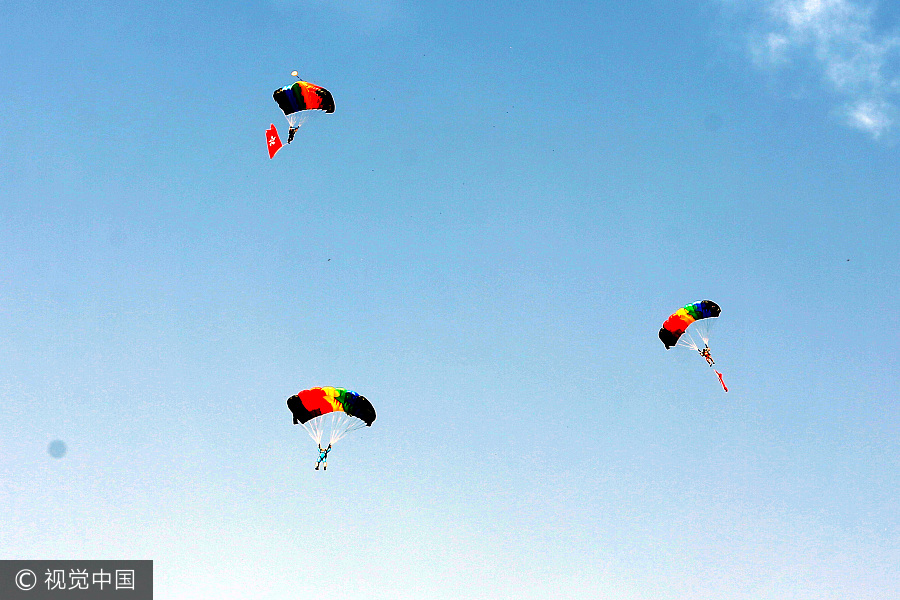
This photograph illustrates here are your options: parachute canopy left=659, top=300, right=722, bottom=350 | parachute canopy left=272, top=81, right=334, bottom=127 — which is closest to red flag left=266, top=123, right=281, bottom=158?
parachute canopy left=272, top=81, right=334, bottom=127

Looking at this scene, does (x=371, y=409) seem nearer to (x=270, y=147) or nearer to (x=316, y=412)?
(x=316, y=412)

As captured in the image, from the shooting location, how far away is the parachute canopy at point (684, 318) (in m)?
39.9

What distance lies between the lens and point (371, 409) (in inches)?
1335

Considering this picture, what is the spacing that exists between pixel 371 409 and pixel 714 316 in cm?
2002

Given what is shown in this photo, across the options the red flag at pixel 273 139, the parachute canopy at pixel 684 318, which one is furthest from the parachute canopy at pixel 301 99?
the parachute canopy at pixel 684 318

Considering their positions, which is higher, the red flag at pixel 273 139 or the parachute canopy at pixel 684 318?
the red flag at pixel 273 139

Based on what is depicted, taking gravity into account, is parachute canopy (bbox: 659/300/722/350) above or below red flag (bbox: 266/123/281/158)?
below

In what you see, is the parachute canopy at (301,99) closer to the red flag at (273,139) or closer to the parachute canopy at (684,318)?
the red flag at (273,139)

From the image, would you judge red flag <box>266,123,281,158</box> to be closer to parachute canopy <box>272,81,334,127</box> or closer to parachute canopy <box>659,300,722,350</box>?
parachute canopy <box>272,81,334,127</box>

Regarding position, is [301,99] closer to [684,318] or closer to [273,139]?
[273,139]

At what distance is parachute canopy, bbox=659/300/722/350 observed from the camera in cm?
3988

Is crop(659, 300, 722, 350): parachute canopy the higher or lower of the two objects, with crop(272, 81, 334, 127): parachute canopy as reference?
lower

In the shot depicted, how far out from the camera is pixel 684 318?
40312 mm

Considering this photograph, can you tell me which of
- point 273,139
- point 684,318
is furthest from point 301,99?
point 684,318
